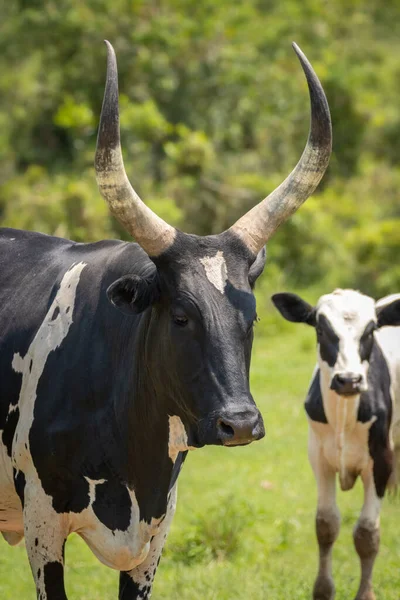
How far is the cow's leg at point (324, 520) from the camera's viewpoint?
229 inches

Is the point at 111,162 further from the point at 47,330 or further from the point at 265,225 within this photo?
the point at 47,330

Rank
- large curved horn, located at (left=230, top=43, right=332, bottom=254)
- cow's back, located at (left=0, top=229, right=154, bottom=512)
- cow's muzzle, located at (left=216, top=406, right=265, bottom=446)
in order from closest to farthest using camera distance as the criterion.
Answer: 1. cow's muzzle, located at (left=216, top=406, right=265, bottom=446)
2. large curved horn, located at (left=230, top=43, right=332, bottom=254)
3. cow's back, located at (left=0, top=229, right=154, bottom=512)

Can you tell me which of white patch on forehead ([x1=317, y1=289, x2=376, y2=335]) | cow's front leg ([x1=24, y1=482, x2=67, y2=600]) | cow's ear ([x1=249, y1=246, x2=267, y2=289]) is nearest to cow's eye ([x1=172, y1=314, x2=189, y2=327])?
cow's ear ([x1=249, y1=246, x2=267, y2=289])

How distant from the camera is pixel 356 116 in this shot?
62.6 feet

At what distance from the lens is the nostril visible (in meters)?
3.47

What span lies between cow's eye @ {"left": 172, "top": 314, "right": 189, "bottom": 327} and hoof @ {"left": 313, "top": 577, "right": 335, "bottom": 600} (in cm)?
272

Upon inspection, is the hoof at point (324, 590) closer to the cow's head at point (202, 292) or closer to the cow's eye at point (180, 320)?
the cow's head at point (202, 292)

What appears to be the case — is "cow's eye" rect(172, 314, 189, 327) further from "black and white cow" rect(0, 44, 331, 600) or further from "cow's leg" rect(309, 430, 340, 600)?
"cow's leg" rect(309, 430, 340, 600)

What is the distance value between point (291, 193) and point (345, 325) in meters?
2.20

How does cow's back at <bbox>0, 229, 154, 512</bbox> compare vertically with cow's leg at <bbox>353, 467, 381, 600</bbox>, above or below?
above

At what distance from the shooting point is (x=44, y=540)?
4.11m

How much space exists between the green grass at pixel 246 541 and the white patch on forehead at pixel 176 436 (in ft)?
6.35

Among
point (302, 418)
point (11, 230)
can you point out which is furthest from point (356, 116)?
point (11, 230)

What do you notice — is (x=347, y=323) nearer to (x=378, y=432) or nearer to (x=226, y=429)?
(x=378, y=432)
